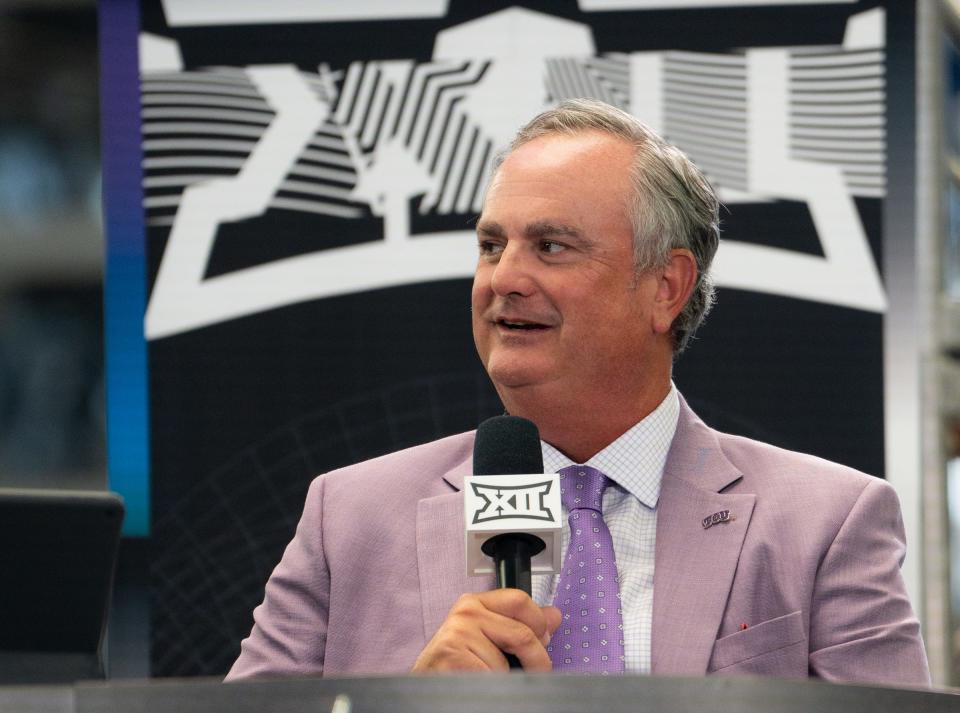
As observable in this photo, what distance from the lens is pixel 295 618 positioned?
2398 mm

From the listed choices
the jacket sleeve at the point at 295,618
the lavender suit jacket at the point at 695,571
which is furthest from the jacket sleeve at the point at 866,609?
the jacket sleeve at the point at 295,618

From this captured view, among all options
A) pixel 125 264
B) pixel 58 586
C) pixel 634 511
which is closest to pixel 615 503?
pixel 634 511

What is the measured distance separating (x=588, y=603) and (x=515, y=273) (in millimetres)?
576

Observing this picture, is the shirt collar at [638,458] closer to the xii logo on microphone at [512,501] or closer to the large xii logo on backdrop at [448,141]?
the xii logo on microphone at [512,501]

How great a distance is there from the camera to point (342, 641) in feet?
7.73

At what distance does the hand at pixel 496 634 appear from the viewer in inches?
67.2

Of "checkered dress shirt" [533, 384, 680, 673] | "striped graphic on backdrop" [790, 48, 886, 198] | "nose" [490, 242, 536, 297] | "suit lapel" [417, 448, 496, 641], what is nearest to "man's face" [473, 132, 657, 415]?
"nose" [490, 242, 536, 297]

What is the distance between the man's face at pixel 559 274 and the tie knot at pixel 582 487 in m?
0.14

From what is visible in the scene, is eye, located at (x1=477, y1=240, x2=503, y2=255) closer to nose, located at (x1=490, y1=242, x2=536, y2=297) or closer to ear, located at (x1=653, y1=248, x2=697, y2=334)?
nose, located at (x1=490, y1=242, x2=536, y2=297)

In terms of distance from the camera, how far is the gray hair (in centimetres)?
245

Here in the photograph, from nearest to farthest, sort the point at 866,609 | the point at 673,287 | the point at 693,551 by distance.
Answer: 1. the point at 866,609
2. the point at 693,551
3. the point at 673,287

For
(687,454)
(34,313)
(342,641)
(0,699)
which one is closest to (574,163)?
(687,454)

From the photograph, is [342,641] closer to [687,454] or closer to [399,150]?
[687,454]

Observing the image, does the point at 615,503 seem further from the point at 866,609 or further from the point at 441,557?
the point at 866,609
